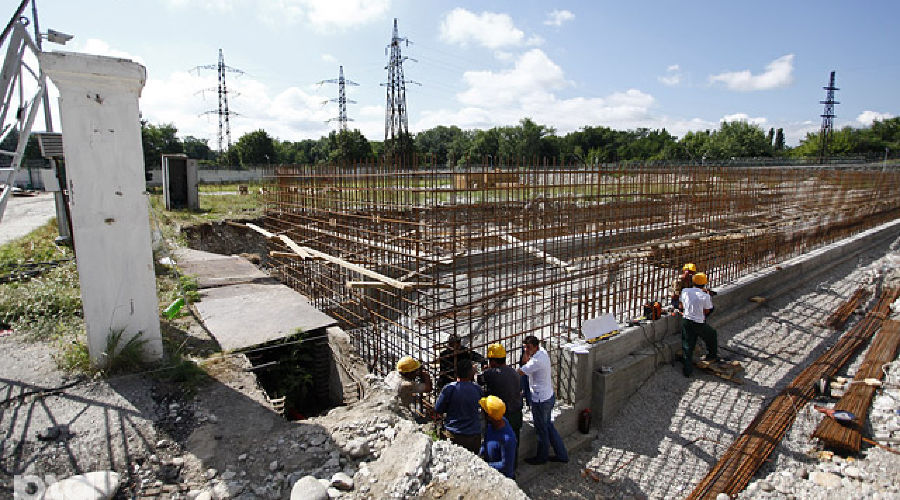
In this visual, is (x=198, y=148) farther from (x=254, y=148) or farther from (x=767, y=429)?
(x=767, y=429)

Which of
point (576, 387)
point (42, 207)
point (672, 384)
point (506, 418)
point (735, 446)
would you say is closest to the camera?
point (506, 418)

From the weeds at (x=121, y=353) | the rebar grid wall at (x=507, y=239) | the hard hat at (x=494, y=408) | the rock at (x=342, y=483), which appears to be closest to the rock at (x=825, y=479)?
the rebar grid wall at (x=507, y=239)

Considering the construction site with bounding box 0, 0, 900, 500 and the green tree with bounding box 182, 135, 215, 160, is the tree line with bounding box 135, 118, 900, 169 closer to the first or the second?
the green tree with bounding box 182, 135, 215, 160

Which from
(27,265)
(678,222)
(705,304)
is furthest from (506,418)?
(27,265)

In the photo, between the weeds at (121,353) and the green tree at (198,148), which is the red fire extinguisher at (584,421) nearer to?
the weeds at (121,353)

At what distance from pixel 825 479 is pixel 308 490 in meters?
5.19

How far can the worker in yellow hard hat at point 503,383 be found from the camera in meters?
4.72

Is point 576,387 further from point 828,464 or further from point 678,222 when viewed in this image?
point 678,222

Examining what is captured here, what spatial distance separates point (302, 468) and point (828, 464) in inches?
223

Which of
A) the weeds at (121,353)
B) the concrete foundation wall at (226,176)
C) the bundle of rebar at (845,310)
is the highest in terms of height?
the concrete foundation wall at (226,176)

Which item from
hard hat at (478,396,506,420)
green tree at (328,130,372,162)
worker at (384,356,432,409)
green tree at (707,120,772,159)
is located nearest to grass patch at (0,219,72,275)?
worker at (384,356,432,409)

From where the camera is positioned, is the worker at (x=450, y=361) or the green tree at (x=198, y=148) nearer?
the worker at (x=450, y=361)

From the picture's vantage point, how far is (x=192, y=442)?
138 inches

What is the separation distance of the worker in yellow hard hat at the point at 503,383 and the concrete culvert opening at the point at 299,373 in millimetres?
2229
